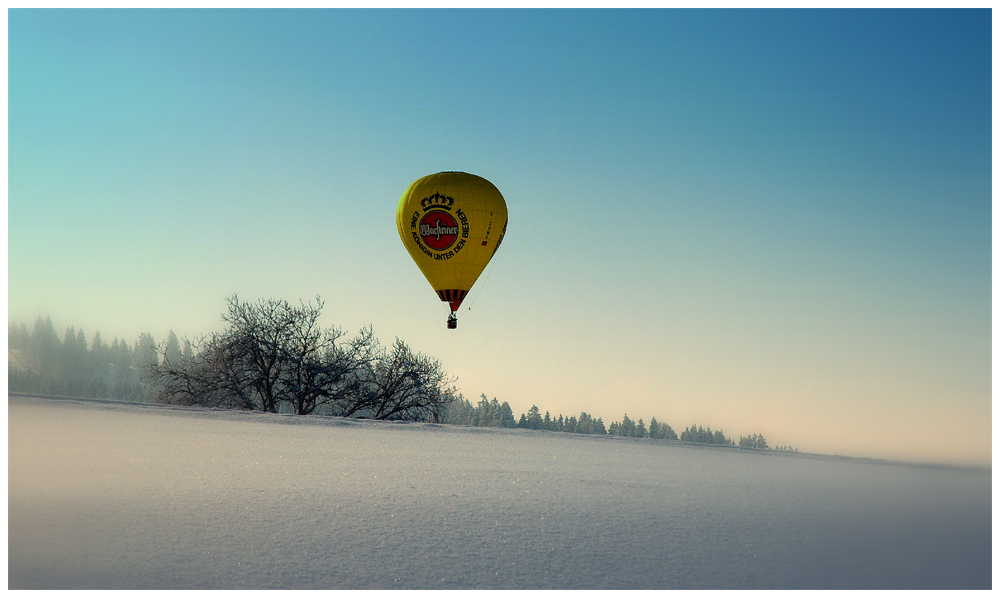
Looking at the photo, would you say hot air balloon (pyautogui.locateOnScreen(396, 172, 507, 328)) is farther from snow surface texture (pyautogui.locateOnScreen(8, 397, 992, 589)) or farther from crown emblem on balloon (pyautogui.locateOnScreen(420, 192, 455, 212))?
snow surface texture (pyautogui.locateOnScreen(8, 397, 992, 589))

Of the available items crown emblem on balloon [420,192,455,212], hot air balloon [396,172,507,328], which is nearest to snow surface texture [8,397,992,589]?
hot air balloon [396,172,507,328]

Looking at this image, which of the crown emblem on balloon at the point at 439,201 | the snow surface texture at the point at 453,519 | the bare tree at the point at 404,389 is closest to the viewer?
the snow surface texture at the point at 453,519

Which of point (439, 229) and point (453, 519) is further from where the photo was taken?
point (439, 229)

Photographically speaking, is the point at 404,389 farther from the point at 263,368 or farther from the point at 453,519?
the point at 453,519

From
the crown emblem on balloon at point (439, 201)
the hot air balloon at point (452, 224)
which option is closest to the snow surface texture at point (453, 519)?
the hot air balloon at point (452, 224)

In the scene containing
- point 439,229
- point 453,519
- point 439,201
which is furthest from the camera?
point 439,229

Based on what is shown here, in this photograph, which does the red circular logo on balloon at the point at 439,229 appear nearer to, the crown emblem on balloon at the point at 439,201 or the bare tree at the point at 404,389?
the crown emblem on balloon at the point at 439,201

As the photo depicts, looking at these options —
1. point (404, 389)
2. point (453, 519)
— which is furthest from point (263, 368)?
point (453, 519)
